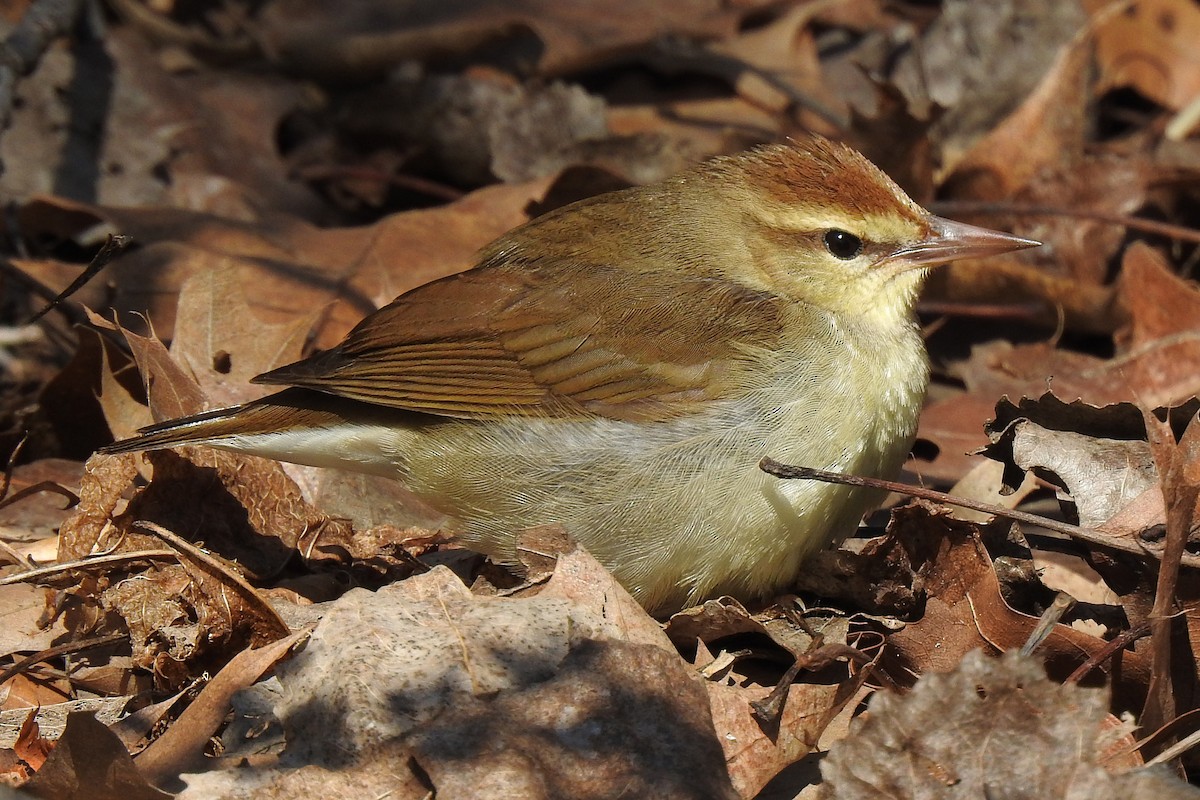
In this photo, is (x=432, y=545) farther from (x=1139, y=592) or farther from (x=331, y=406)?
(x=1139, y=592)

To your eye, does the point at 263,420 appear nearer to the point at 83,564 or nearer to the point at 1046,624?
the point at 83,564

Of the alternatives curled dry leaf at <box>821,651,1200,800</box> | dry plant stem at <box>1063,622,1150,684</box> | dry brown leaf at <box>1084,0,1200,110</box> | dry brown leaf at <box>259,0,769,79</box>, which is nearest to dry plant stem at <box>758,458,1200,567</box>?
dry plant stem at <box>1063,622,1150,684</box>

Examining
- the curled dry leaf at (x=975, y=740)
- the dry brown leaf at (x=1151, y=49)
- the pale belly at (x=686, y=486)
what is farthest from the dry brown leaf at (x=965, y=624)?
the dry brown leaf at (x=1151, y=49)

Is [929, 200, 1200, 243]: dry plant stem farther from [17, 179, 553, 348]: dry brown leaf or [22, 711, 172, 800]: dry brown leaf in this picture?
[22, 711, 172, 800]: dry brown leaf

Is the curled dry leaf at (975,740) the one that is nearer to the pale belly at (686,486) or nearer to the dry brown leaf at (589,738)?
the dry brown leaf at (589,738)

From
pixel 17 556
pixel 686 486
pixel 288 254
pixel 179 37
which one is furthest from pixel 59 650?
pixel 179 37
